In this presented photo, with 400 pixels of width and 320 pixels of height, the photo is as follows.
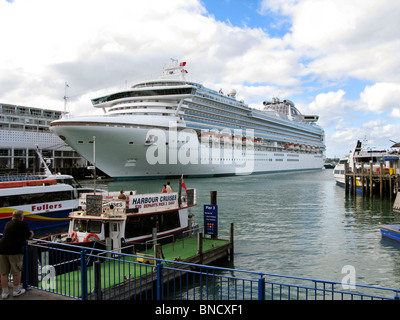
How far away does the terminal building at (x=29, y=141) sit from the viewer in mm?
59938

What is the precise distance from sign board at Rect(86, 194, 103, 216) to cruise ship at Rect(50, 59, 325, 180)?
21038 millimetres

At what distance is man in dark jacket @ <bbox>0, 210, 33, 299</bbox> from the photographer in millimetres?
5953

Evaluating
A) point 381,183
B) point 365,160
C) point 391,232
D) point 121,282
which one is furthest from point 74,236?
point 365,160

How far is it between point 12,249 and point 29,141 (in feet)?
210

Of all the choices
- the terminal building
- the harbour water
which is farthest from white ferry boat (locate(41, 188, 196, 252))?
the terminal building

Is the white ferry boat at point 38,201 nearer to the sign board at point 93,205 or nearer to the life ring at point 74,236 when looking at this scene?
the life ring at point 74,236

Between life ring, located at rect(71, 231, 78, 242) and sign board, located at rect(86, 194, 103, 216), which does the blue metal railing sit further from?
sign board, located at rect(86, 194, 103, 216)

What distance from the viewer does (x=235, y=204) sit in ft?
91.9

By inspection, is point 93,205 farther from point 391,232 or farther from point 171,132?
point 171,132

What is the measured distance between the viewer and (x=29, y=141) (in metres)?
63.0

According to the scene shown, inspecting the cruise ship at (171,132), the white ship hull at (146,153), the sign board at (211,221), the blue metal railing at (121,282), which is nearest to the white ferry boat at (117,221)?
the blue metal railing at (121,282)

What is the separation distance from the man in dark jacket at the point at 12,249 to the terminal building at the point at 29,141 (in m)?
52.5
